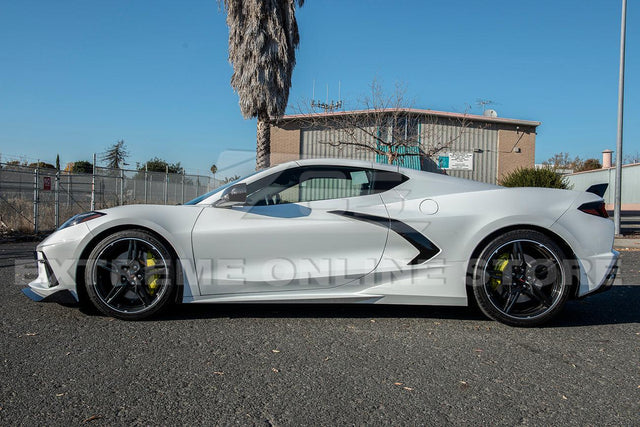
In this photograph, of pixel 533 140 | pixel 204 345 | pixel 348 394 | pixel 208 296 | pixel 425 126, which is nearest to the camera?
pixel 348 394

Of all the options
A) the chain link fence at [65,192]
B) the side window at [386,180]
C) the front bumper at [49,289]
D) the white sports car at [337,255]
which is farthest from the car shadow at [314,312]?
the chain link fence at [65,192]

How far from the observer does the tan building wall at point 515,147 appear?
85.6ft

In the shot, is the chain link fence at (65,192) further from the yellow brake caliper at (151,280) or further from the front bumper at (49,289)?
the yellow brake caliper at (151,280)

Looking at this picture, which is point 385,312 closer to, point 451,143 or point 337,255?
point 337,255

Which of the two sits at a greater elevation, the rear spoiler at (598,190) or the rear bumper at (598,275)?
the rear spoiler at (598,190)

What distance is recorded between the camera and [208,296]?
3742 millimetres

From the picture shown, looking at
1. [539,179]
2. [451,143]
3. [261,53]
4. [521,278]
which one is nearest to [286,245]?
[521,278]

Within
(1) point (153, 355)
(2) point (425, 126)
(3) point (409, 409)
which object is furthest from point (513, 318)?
(2) point (425, 126)

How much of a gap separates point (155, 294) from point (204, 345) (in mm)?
803

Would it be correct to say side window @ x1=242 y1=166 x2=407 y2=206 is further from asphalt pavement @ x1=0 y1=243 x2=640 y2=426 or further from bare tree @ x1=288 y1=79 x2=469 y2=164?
bare tree @ x1=288 y1=79 x2=469 y2=164

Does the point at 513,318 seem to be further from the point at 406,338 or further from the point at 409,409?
the point at 409,409

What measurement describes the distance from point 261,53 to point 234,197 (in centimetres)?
1202

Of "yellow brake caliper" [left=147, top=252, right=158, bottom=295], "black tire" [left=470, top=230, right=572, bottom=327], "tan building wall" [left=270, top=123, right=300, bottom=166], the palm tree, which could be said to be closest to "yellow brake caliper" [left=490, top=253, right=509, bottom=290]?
"black tire" [left=470, top=230, right=572, bottom=327]

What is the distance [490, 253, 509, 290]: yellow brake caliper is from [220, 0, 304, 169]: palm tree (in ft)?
37.2
